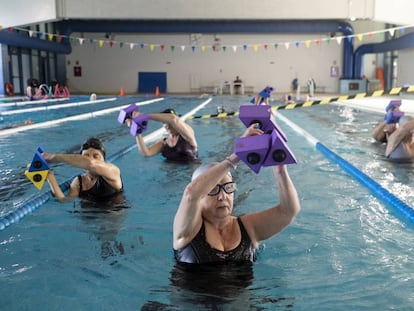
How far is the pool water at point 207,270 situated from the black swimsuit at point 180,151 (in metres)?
0.25

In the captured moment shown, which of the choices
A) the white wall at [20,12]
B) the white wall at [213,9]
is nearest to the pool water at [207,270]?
the white wall at [20,12]

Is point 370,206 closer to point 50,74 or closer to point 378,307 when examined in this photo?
point 378,307

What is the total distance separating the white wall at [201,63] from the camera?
93.4ft

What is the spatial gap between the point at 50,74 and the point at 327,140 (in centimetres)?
2211

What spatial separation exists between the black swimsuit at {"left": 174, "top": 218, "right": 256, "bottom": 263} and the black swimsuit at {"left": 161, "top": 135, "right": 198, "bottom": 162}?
141 inches

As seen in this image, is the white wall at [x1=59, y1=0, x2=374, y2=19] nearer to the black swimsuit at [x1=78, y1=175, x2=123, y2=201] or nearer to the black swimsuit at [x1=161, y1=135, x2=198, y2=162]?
the black swimsuit at [x1=161, y1=135, x2=198, y2=162]

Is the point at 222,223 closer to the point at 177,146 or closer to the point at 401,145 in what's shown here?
the point at 177,146

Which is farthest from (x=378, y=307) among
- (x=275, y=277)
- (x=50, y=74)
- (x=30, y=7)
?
(x=50, y=74)

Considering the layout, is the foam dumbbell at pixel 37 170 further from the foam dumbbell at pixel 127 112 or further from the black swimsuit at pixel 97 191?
the foam dumbbell at pixel 127 112

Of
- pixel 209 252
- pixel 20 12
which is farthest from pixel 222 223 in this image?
pixel 20 12

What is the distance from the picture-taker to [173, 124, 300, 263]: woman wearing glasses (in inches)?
93.1

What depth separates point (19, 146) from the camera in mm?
7926

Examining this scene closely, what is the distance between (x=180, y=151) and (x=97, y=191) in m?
2.13

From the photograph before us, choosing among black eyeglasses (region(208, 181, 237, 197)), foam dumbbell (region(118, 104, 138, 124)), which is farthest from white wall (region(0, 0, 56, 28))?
black eyeglasses (region(208, 181, 237, 197))
